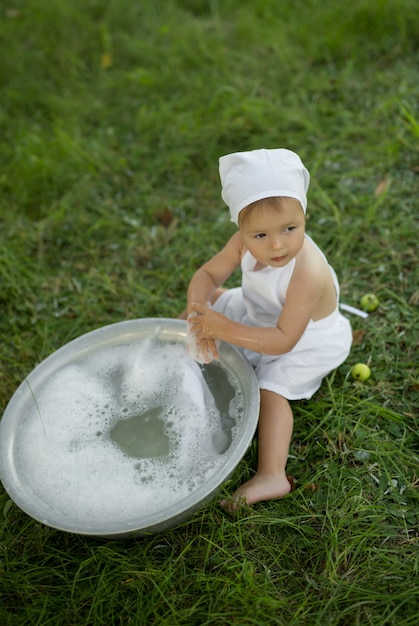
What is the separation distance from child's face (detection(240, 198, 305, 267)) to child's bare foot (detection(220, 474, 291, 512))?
2.14 feet

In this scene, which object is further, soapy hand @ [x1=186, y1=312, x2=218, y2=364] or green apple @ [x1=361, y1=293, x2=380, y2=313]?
green apple @ [x1=361, y1=293, x2=380, y2=313]

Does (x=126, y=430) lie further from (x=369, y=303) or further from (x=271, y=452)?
(x=369, y=303)

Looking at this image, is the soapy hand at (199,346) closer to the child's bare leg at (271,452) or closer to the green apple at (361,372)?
the child's bare leg at (271,452)

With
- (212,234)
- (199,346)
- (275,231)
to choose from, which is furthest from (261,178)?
(212,234)

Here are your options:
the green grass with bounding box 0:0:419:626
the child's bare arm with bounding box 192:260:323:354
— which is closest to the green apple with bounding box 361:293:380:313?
the green grass with bounding box 0:0:419:626

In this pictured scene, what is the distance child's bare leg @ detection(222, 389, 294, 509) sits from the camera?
1830 mm

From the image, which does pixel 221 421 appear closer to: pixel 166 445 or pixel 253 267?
pixel 166 445

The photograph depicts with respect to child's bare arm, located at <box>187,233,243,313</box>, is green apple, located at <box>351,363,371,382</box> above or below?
below

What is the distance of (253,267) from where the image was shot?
1978mm

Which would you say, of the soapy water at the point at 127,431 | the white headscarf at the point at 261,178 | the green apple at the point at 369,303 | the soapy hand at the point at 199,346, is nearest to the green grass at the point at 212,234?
the green apple at the point at 369,303

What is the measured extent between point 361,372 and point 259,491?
59 cm

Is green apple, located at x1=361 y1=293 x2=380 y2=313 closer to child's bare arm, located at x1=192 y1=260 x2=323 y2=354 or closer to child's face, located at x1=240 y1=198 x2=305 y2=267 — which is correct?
child's bare arm, located at x1=192 y1=260 x2=323 y2=354

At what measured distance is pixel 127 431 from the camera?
1.96m

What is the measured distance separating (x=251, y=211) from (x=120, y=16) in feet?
10.0
